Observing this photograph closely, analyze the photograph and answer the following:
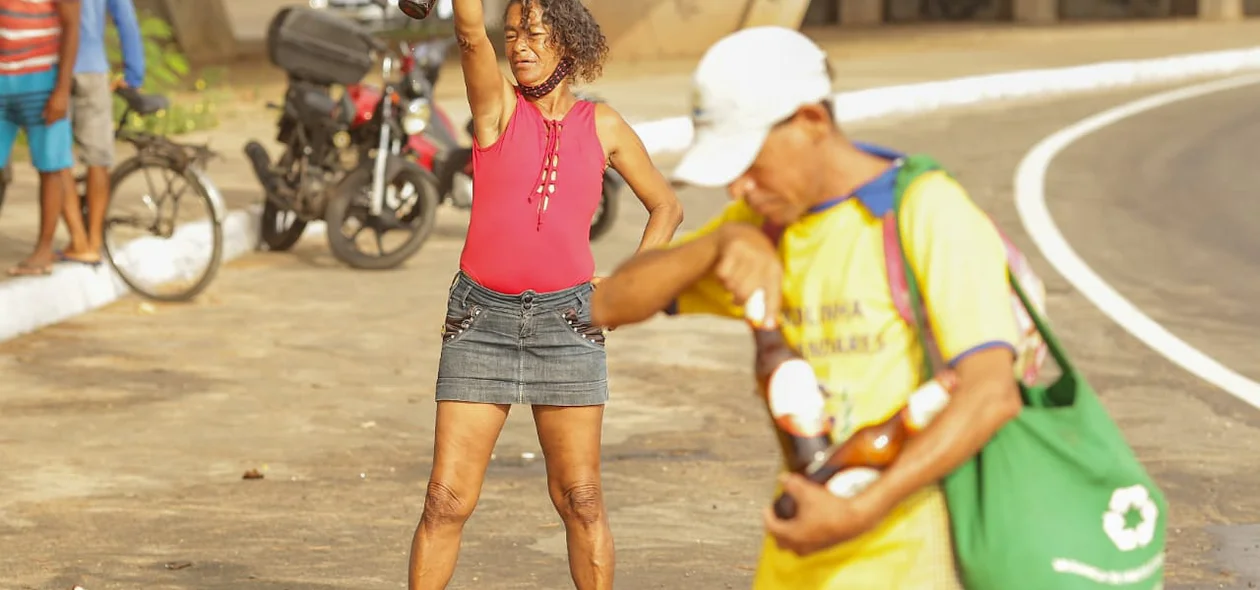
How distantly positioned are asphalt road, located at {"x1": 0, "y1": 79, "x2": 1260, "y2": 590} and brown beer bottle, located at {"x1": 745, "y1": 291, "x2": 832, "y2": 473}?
3.20m

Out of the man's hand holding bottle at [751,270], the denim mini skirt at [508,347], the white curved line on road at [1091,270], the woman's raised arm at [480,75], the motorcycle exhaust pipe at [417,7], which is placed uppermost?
the man's hand holding bottle at [751,270]

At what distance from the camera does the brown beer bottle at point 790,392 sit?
3082 mm

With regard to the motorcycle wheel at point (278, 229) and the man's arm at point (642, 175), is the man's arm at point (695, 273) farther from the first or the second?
the motorcycle wheel at point (278, 229)

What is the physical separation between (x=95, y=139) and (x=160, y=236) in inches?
33.1

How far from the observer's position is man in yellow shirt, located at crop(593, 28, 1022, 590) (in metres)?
2.95

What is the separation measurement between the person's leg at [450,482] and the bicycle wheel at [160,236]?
259 inches

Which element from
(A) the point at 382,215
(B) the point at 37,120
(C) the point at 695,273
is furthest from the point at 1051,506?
(A) the point at 382,215

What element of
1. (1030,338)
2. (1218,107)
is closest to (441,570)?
(1030,338)

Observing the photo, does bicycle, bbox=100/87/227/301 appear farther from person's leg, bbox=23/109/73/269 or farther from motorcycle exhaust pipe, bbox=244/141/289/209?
motorcycle exhaust pipe, bbox=244/141/289/209

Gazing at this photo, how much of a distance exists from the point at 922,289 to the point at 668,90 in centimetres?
2254

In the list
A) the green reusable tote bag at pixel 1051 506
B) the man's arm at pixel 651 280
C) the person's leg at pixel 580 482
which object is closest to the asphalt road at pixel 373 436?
the person's leg at pixel 580 482

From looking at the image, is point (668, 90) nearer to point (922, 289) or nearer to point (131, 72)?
point (131, 72)

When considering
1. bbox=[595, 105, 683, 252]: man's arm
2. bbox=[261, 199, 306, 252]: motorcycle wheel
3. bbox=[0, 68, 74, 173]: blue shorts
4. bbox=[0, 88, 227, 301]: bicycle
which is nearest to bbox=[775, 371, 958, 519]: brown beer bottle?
bbox=[595, 105, 683, 252]: man's arm

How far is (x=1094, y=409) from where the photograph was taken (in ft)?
10.2
